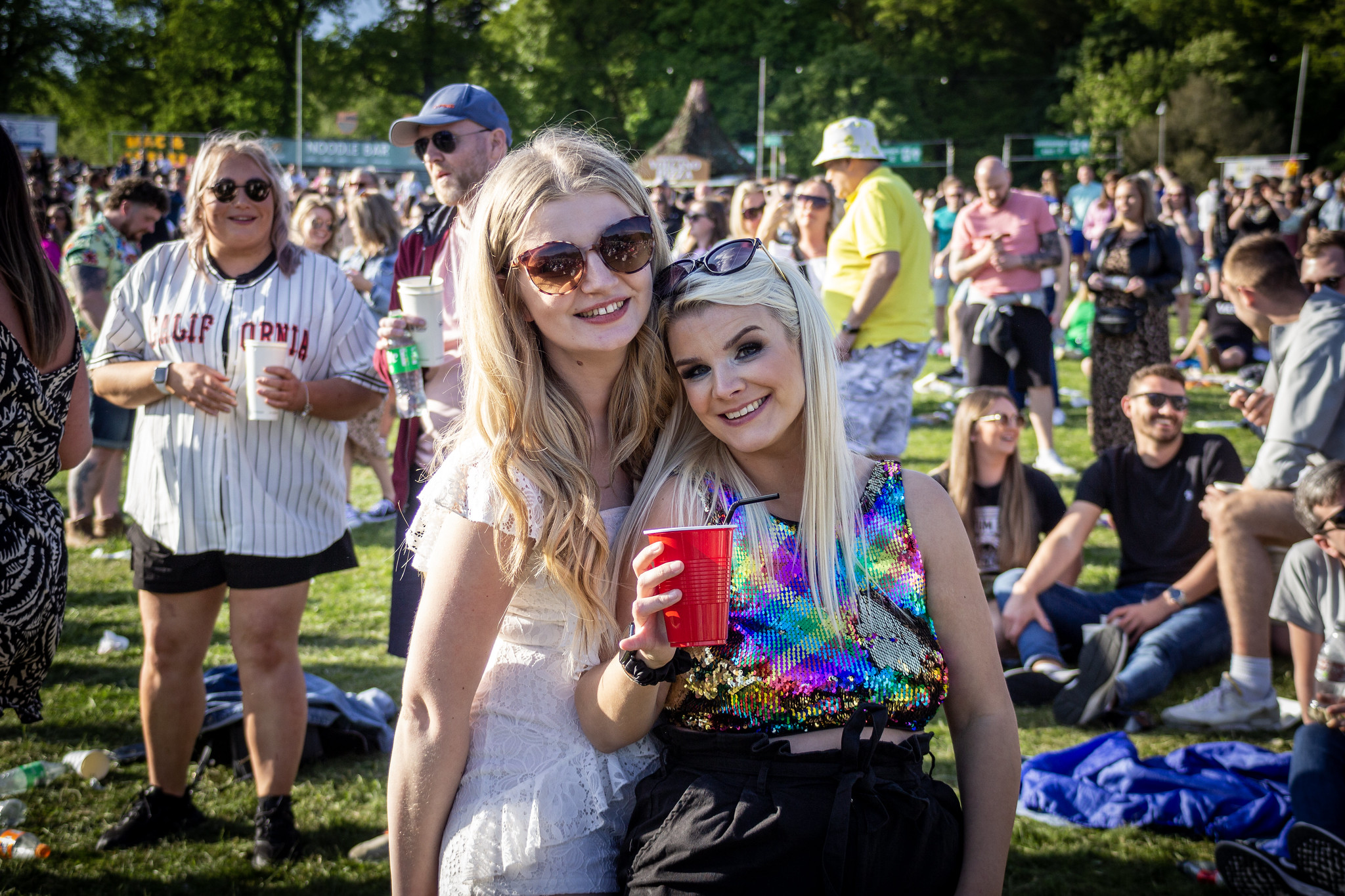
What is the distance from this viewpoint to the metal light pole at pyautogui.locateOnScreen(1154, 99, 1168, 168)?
142 feet

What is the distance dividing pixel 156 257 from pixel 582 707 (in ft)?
8.63

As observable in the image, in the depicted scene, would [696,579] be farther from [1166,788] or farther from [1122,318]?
[1122,318]

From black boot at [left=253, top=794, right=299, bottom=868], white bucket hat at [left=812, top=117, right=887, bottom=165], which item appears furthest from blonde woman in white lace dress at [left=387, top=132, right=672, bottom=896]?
white bucket hat at [left=812, top=117, right=887, bottom=165]

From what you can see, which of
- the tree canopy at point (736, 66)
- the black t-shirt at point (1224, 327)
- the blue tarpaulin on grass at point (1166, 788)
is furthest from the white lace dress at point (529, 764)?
the tree canopy at point (736, 66)

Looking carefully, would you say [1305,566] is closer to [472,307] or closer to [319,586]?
[472,307]

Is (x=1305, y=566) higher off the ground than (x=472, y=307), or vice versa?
(x=472, y=307)

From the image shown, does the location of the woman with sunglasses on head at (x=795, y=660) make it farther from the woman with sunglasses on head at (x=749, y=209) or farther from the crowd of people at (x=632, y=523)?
the woman with sunglasses on head at (x=749, y=209)

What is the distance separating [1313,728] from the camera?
11.2ft

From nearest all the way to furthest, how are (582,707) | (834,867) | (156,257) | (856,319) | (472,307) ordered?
(834,867) → (582,707) → (472,307) → (156,257) → (856,319)

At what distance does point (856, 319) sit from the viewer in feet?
21.4

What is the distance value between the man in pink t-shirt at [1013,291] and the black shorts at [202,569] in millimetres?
6476

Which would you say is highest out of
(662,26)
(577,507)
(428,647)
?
(662,26)

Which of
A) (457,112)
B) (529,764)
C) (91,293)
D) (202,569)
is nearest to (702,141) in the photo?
(91,293)

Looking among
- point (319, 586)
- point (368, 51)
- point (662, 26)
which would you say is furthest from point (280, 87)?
point (319, 586)
